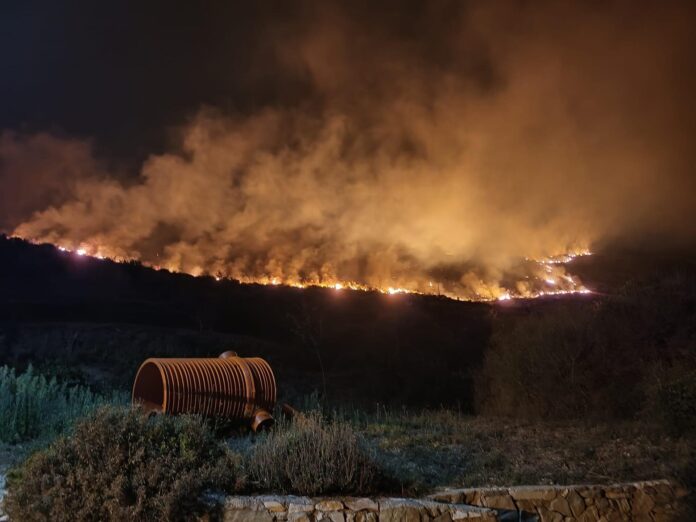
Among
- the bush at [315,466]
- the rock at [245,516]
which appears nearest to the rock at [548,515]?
the bush at [315,466]

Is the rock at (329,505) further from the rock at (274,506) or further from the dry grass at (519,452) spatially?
the dry grass at (519,452)

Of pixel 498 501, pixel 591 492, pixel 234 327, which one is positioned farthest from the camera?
pixel 234 327

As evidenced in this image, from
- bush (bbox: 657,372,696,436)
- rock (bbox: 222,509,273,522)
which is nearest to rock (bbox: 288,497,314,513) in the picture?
rock (bbox: 222,509,273,522)

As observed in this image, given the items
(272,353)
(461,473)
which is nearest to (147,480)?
(461,473)

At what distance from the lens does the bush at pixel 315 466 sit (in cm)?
631

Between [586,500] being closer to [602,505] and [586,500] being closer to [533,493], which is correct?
[602,505]

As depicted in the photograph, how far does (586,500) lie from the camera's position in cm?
684

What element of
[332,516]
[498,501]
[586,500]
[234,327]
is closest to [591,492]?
[586,500]

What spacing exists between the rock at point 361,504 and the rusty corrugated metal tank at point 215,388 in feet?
14.8

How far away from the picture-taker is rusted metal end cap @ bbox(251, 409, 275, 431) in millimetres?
10241

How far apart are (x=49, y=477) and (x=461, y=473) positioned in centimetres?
459

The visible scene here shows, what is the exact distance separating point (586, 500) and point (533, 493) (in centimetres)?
64

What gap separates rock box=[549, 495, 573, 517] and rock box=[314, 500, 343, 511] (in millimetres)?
2402

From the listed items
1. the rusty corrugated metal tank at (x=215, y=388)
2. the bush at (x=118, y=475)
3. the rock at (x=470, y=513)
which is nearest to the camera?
the bush at (x=118, y=475)
